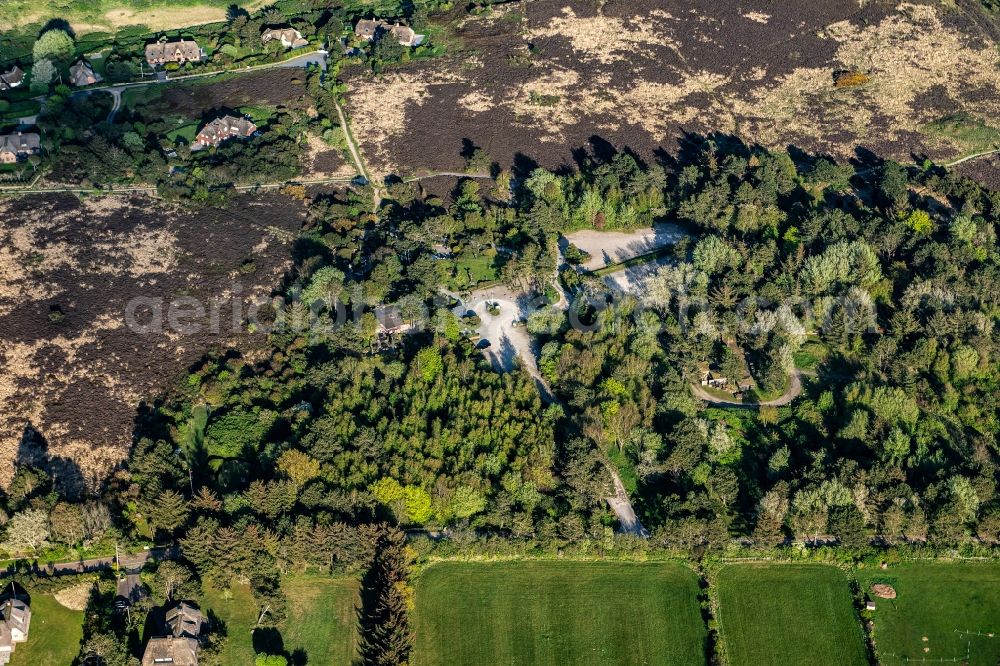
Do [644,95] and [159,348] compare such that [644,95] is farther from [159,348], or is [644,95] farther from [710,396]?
[159,348]

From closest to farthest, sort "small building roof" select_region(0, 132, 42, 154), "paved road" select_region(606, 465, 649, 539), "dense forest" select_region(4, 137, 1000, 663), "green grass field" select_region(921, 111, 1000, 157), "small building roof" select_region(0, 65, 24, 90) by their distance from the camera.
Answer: "dense forest" select_region(4, 137, 1000, 663) → "paved road" select_region(606, 465, 649, 539) → "small building roof" select_region(0, 132, 42, 154) → "green grass field" select_region(921, 111, 1000, 157) → "small building roof" select_region(0, 65, 24, 90)

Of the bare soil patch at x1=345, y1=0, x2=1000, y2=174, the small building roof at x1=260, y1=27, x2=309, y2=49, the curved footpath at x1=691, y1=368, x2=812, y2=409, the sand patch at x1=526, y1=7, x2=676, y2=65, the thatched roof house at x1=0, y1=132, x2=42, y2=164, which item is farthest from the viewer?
the small building roof at x1=260, y1=27, x2=309, y2=49

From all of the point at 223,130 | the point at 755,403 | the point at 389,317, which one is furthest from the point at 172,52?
the point at 755,403

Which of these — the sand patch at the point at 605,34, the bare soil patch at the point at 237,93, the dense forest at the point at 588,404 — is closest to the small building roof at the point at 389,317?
the dense forest at the point at 588,404

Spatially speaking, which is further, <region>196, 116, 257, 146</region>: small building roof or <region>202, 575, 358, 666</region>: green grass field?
<region>196, 116, 257, 146</region>: small building roof

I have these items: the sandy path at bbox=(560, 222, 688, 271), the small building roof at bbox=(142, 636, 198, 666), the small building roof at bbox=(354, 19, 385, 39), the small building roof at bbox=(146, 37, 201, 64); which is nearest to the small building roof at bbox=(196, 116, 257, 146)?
the small building roof at bbox=(146, 37, 201, 64)

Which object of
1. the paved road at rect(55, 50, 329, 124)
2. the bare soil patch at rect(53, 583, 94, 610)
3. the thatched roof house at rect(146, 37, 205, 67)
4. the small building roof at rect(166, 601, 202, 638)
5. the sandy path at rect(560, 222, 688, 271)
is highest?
the thatched roof house at rect(146, 37, 205, 67)

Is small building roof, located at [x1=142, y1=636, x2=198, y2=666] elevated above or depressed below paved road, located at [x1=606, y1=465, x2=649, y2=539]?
above

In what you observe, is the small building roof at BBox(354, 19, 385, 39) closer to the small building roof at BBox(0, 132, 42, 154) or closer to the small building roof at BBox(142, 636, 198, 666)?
the small building roof at BBox(0, 132, 42, 154)
